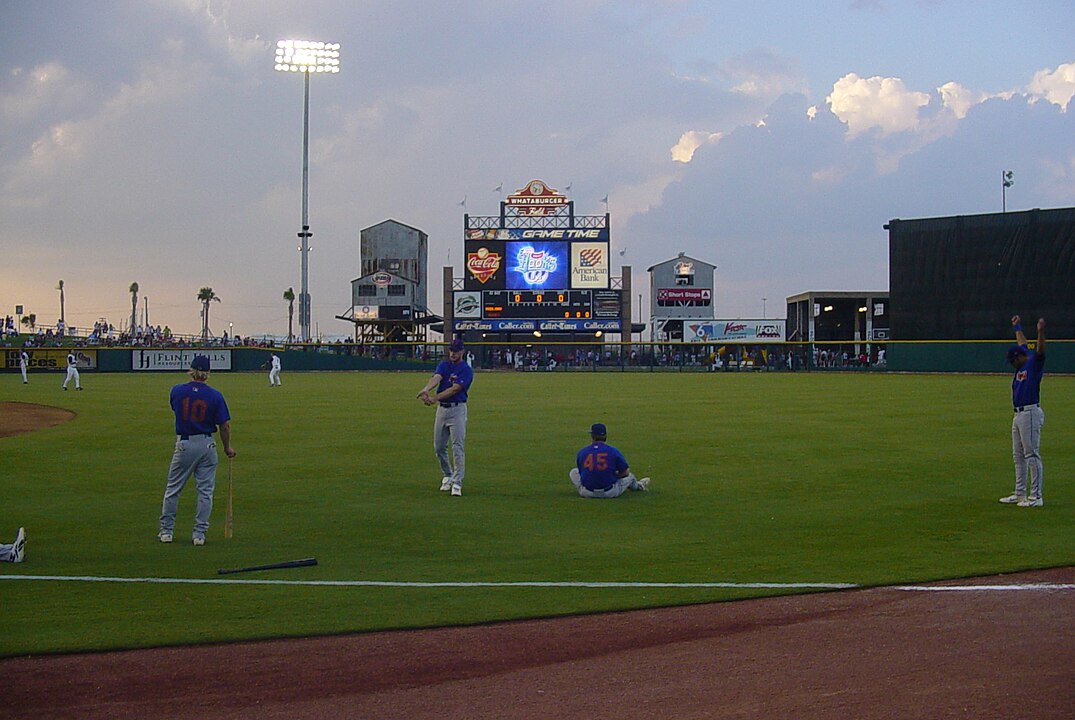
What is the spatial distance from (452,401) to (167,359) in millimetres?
59878

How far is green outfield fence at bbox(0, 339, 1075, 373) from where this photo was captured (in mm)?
60531

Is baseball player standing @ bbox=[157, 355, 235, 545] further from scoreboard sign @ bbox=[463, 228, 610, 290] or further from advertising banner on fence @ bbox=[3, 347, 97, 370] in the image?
scoreboard sign @ bbox=[463, 228, 610, 290]

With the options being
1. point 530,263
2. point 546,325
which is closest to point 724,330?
point 546,325

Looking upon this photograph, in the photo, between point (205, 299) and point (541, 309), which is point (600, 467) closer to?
point (541, 309)

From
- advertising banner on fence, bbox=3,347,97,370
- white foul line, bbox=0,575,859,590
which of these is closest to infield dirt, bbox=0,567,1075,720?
white foul line, bbox=0,575,859,590

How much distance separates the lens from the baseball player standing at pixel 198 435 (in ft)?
32.3

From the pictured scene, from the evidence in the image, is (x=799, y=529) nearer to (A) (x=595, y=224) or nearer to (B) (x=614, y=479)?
(B) (x=614, y=479)

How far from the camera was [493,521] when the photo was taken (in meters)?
11.5

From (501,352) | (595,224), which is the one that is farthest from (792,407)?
(595,224)

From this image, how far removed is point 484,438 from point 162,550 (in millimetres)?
11233

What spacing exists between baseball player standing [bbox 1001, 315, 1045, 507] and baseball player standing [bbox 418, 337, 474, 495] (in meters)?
6.51

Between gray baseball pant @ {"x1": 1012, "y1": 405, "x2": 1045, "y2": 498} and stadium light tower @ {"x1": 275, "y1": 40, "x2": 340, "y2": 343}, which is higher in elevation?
stadium light tower @ {"x1": 275, "y1": 40, "x2": 340, "y2": 343}

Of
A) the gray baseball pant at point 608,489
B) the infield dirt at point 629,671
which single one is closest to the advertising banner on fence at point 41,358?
the gray baseball pant at point 608,489

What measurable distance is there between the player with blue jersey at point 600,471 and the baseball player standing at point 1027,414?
471cm
